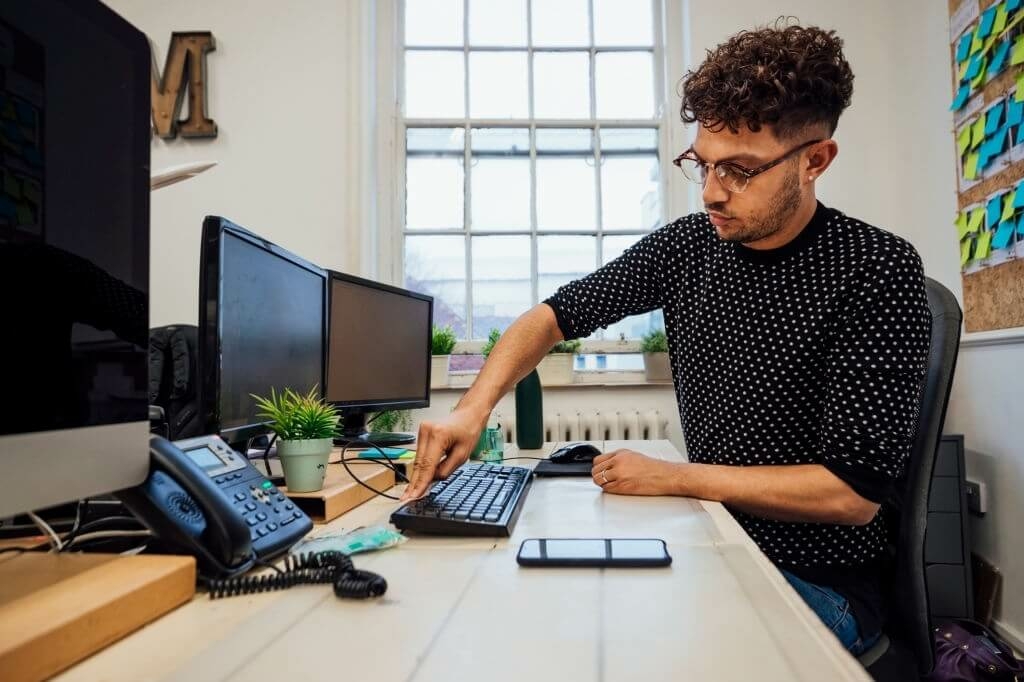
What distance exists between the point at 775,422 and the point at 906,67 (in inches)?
77.6

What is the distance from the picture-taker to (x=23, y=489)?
413mm

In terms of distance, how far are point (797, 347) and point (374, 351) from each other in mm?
929

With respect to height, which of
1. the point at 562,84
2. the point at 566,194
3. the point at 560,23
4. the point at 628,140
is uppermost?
the point at 560,23

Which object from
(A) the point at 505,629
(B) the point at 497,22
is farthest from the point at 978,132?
(A) the point at 505,629

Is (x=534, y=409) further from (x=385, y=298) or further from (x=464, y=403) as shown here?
(x=464, y=403)

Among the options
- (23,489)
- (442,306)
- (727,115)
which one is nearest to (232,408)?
(23,489)

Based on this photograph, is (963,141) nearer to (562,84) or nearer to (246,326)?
(562,84)

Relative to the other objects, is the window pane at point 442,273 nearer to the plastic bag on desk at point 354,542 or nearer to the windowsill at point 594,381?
the windowsill at point 594,381

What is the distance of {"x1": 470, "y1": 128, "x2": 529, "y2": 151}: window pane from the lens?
2826mm

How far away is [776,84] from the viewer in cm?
103

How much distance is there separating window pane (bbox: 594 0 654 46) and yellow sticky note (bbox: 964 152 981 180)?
1.41 meters

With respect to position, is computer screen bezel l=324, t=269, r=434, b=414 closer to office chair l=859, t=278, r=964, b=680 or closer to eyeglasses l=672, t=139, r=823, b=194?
eyeglasses l=672, t=139, r=823, b=194

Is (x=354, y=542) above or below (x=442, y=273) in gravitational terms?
below

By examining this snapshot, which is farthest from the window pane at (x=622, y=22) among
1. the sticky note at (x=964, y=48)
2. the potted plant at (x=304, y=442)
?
the potted plant at (x=304, y=442)
